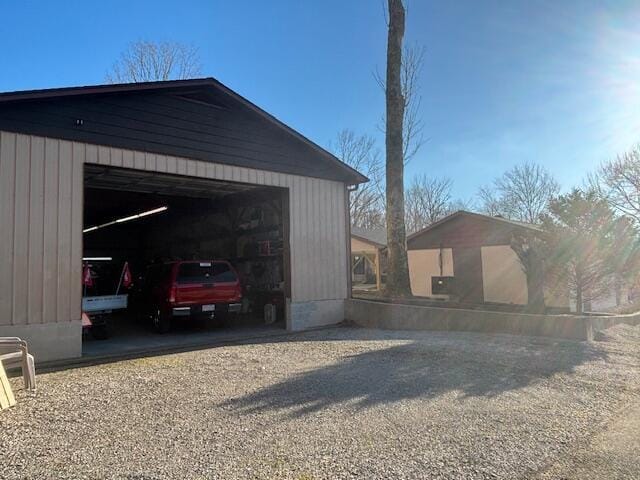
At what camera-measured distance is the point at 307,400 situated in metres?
5.05

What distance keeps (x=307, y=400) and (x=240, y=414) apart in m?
0.81

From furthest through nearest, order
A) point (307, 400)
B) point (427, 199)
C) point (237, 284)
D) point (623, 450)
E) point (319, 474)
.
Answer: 1. point (427, 199)
2. point (237, 284)
3. point (307, 400)
4. point (623, 450)
5. point (319, 474)

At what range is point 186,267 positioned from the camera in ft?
35.8

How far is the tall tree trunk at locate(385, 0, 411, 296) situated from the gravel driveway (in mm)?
5625

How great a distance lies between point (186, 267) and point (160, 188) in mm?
3434

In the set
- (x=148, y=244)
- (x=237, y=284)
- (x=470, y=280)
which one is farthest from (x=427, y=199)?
(x=237, y=284)

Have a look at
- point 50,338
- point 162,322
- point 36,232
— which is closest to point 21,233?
point 36,232

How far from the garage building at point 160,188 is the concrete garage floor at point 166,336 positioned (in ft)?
2.40

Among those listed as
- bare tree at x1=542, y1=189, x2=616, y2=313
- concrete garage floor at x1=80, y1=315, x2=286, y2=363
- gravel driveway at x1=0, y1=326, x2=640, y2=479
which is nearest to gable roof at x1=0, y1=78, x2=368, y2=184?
concrete garage floor at x1=80, y1=315, x2=286, y2=363

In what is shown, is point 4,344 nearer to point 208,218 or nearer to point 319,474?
point 319,474

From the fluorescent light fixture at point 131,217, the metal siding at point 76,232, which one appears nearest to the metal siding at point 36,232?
the metal siding at point 76,232

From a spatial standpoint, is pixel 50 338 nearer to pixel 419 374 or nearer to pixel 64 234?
pixel 64 234

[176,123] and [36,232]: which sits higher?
[176,123]

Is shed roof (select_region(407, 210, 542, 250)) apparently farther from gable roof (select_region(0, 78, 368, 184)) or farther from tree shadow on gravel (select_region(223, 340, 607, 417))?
tree shadow on gravel (select_region(223, 340, 607, 417))
